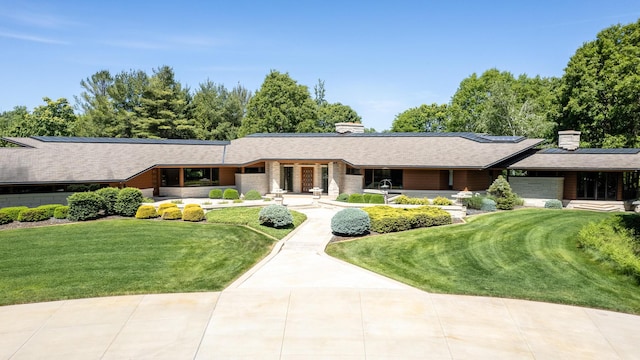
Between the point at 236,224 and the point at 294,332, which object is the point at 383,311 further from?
the point at 236,224

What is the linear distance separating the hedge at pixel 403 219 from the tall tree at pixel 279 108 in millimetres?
36113

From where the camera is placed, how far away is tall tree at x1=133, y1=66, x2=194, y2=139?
5391cm

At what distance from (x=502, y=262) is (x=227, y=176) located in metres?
24.9

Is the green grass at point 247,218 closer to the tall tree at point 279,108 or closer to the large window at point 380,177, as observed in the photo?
the large window at point 380,177

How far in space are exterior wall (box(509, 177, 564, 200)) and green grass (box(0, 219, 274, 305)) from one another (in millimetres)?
20987

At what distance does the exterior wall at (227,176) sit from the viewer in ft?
117

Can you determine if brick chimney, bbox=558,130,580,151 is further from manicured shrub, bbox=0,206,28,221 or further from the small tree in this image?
manicured shrub, bbox=0,206,28,221

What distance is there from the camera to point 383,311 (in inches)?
441

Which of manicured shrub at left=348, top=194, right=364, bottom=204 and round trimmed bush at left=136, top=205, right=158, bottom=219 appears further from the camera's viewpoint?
manicured shrub at left=348, top=194, right=364, bottom=204

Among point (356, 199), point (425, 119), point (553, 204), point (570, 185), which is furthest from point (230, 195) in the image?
point (425, 119)

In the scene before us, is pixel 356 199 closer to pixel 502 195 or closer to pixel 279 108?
pixel 502 195

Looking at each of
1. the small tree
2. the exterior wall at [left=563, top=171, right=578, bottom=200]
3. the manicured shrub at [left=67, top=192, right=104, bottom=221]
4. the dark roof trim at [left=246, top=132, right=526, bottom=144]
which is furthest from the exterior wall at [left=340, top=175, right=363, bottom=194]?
the manicured shrub at [left=67, top=192, right=104, bottom=221]

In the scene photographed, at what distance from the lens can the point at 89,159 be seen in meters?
29.4

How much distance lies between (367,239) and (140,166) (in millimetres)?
18624
